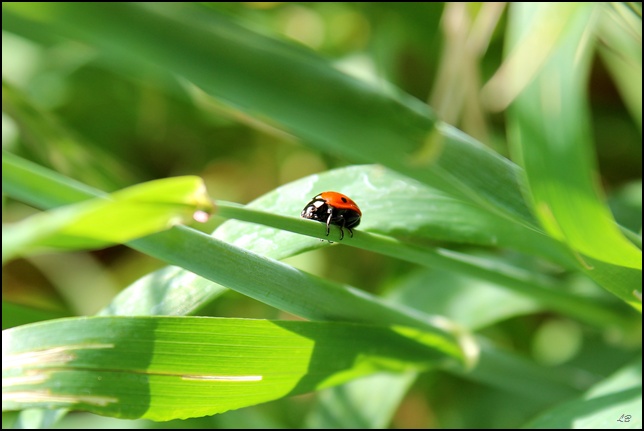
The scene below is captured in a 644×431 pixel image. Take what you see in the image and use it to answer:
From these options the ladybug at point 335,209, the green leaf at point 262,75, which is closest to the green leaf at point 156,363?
the ladybug at point 335,209

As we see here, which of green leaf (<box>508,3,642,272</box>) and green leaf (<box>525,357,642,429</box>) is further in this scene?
green leaf (<box>525,357,642,429</box>)

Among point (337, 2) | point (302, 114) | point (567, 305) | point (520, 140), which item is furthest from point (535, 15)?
point (337, 2)

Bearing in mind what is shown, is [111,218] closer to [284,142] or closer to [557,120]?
[557,120]

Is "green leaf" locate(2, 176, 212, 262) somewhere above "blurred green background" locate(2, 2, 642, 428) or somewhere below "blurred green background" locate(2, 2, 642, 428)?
below

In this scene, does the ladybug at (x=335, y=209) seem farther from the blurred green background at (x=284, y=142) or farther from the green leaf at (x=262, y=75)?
the blurred green background at (x=284, y=142)

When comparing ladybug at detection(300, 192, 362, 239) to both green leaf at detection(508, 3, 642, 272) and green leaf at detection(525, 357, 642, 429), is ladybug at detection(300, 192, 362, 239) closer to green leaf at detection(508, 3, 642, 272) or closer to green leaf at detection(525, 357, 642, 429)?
green leaf at detection(508, 3, 642, 272)

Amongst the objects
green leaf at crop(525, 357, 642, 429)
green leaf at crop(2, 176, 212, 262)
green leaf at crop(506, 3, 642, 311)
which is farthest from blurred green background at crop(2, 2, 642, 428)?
green leaf at crop(2, 176, 212, 262)

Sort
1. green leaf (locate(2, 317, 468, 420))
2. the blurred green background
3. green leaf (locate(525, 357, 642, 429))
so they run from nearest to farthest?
green leaf (locate(2, 317, 468, 420)) → green leaf (locate(525, 357, 642, 429)) → the blurred green background

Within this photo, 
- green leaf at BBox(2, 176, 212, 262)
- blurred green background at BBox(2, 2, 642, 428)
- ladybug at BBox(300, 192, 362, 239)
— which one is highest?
blurred green background at BBox(2, 2, 642, 428)

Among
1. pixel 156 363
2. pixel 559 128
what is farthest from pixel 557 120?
pixel 156 363
